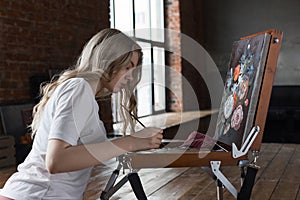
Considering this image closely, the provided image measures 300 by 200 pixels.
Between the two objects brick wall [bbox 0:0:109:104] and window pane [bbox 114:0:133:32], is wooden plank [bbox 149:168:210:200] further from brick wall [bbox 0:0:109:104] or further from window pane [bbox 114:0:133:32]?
window pane [bbox 114:0:133:32]

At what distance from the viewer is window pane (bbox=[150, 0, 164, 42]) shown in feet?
28.1

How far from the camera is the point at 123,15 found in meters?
7.22

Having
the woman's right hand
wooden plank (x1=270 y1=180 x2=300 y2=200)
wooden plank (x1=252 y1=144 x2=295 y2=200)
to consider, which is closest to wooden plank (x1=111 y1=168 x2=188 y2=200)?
wooden plank (x1=252 y1=144 x2=295 y2=200)

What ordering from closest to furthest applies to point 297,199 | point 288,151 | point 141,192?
1. point 141,192
2. point 297,199
3. point 288,151

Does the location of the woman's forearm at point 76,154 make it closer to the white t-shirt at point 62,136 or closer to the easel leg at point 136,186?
the white t-shirt at point 62,136

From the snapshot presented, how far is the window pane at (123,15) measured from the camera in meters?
7.06

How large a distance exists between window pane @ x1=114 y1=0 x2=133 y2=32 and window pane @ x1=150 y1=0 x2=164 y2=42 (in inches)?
41.6

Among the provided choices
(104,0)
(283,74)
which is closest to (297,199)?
(104,0)

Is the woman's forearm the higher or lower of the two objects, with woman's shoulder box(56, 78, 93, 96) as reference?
lower

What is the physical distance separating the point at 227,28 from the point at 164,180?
22.4ft

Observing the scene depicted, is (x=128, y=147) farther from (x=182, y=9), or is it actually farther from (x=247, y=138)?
(x=182, y=9)

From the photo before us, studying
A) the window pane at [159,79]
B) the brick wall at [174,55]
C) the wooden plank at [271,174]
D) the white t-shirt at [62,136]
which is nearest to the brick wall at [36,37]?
the window pane at [159,79]

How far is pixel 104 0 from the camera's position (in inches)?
252

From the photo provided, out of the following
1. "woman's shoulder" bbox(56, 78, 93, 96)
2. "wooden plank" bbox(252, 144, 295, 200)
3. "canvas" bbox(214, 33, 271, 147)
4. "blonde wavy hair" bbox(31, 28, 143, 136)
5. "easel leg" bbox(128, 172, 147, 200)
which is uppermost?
"blonde wavy hair" bbox(31, 28, 143, 136)
